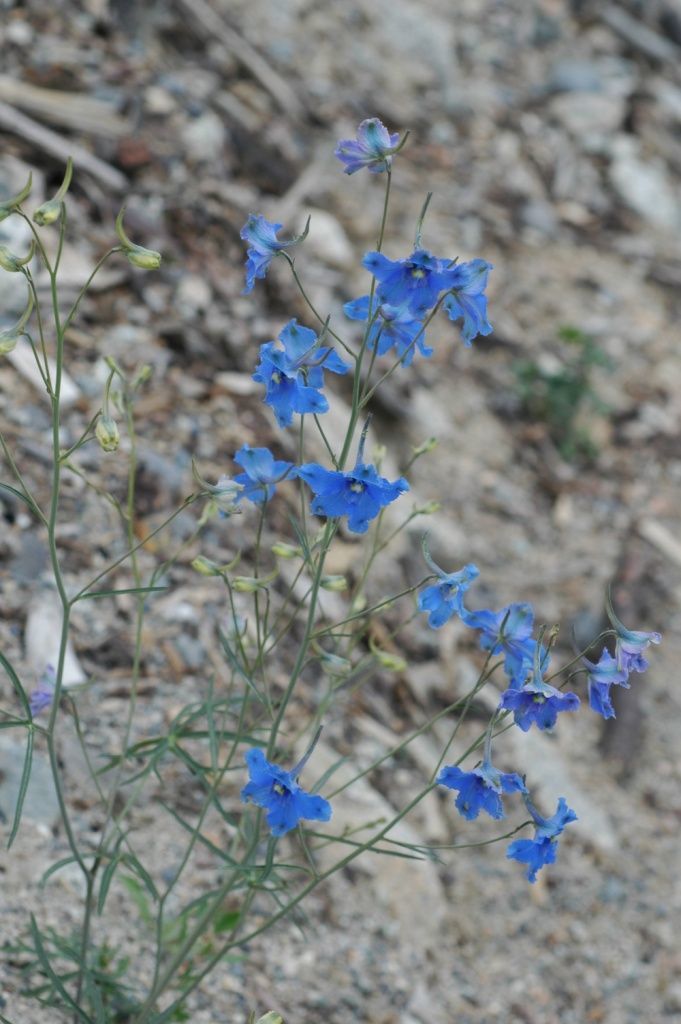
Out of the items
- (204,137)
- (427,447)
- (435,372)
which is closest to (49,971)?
(427,447)

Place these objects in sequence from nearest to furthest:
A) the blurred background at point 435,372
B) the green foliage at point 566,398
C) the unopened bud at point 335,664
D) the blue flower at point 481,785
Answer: the blue flower at point 481,785 < the unopened bud at point 335,664 < the blurred background at point 435,372 < the green foliage at point 566,398

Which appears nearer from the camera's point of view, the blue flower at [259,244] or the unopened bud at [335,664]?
the blue flower at [259,244]

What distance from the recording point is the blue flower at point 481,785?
6.43ft

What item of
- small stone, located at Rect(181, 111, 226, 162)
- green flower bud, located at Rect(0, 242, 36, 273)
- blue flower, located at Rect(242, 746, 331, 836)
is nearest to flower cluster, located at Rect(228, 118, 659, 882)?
blue flower, located at Rect(242, 746, 331, 836)

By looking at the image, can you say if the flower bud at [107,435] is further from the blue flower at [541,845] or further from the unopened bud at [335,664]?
the blue flower at [541,845]

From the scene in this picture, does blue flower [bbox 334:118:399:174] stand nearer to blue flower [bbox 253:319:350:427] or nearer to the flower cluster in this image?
the flower cluster

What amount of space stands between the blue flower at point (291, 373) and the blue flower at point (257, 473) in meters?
0.21

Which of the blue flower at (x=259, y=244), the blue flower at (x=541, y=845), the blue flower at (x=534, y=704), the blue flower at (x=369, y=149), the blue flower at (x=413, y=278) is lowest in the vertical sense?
the blue flower at (x=541, y=845)

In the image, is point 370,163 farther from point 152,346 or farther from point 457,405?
point 457,405

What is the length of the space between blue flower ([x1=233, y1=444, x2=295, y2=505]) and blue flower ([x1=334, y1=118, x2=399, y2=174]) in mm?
537

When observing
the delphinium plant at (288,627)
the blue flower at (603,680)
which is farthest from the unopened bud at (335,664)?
the blue flower at (603,680)

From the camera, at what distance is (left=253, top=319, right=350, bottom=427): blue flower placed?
1.93 metres

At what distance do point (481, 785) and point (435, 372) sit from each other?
4.02m

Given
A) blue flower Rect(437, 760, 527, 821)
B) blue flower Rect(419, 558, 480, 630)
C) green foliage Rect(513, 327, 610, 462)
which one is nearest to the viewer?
blue flower Rect(437, 760, 527, 821)
